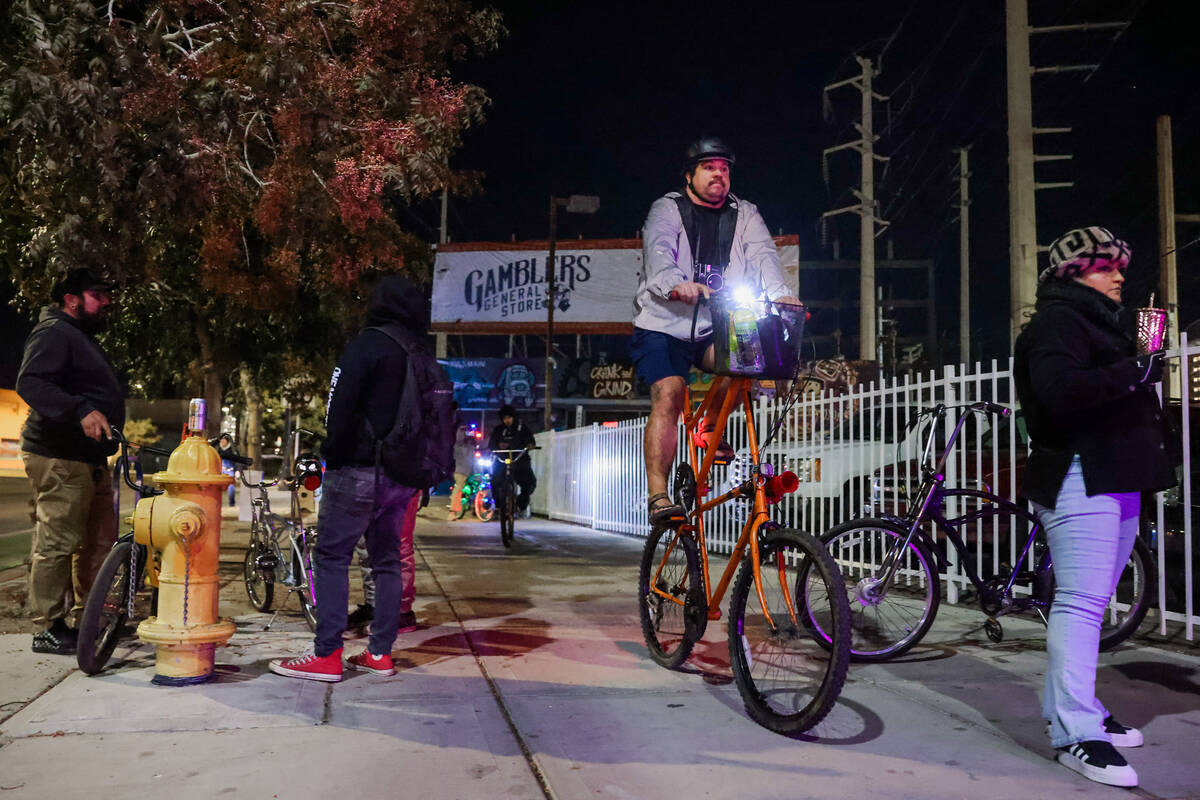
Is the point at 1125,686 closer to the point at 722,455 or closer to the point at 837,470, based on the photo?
the point at 722,455

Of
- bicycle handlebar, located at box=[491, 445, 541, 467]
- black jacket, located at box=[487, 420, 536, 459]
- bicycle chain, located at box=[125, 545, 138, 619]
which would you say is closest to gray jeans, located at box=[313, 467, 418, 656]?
bicycle chain, located at box=[125, 545, 138, 619]

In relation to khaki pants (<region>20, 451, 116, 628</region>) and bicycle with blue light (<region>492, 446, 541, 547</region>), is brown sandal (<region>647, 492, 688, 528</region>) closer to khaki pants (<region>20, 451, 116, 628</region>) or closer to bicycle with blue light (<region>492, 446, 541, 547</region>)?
khaki pants (<region>20, 451, 116, 628</region>)

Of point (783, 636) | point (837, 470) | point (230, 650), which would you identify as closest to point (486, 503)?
point (837, 470)

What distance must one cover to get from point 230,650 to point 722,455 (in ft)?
8.78

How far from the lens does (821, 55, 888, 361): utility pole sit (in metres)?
24.8

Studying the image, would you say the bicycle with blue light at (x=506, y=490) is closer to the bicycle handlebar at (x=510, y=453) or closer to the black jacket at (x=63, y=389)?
the bicycle handlebar at (x=510, y=453)

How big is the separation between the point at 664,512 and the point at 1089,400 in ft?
6.40

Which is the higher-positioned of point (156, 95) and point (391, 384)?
point (156, 95)

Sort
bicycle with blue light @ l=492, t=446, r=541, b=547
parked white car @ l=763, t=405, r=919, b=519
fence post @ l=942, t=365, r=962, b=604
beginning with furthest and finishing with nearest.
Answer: bicycle with blue light @ l=492, t=446, r=541, b=547 → parked white car @ l=763, t=405, r=919, b=519 → fence post @ l=942, t=365, r=962, b=604

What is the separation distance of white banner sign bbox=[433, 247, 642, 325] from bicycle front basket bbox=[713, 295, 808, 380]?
2715 centimetres

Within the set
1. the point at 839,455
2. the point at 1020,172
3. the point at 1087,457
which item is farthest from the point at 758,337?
the point at 1020,172

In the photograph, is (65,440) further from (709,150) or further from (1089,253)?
(1089,253)

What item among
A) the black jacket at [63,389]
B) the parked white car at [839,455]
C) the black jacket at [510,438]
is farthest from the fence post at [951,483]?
the black jacket at [510,438]

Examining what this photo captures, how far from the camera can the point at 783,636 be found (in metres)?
3.84
